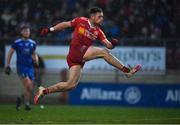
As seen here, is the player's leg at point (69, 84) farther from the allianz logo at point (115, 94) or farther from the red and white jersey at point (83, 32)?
the allianz logo at point (115, 94)

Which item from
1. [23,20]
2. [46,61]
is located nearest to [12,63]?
[46,61]

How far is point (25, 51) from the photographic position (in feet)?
68.3

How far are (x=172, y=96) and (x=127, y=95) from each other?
167 centimetres

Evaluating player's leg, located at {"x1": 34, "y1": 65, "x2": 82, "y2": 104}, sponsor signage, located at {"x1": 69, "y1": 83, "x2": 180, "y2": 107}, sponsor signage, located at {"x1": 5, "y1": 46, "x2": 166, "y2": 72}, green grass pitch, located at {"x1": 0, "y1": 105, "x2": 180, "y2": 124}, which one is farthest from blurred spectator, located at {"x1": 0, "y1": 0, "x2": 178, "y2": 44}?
player's leg, located at {"x1": 34, "y1": 65, "x2": 82, "y2": 104}

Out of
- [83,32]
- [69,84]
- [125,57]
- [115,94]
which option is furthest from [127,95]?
[69,84]

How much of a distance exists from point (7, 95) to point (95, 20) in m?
10.3

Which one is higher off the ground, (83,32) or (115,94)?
(83,32)

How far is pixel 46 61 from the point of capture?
25891mm

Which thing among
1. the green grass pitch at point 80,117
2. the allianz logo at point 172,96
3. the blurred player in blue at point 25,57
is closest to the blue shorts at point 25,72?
the blurred player in blue at point 25,57

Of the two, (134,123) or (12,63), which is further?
(12,63)

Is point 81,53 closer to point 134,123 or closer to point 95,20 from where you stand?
point 95,20

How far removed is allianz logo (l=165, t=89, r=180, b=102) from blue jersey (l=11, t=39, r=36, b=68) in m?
5.92

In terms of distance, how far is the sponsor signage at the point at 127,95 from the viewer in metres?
24.2

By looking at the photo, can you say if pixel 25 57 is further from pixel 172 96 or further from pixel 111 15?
pixel 111 15
